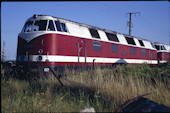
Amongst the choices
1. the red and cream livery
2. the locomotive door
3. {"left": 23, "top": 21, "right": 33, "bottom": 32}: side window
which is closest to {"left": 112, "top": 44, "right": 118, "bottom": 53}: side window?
the red and cream livery

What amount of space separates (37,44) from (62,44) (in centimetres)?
119

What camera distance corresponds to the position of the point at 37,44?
7.61 m

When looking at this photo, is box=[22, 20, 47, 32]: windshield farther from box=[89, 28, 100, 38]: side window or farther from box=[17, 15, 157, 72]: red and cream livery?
box=[89, 28, 100, 38]: side window

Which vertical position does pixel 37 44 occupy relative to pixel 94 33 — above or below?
below

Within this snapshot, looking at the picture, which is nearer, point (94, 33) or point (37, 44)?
point (37, 44)

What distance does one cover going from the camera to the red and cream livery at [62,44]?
7.55m

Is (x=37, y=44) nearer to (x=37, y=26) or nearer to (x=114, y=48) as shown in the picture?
(x=37, y=26)

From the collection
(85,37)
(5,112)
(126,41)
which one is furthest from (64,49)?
(126,41)

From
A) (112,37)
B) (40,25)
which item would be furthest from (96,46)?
(40,25)

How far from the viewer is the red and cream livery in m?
7.55

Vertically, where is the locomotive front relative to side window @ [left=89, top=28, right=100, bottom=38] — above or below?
below

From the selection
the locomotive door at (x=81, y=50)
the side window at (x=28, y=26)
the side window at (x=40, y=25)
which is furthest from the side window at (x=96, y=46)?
the side window at (x=28, y=26)

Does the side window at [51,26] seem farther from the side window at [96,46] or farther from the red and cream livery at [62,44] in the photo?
the side window at [96,46]

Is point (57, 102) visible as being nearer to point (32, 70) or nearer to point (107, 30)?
point (32, 70)
